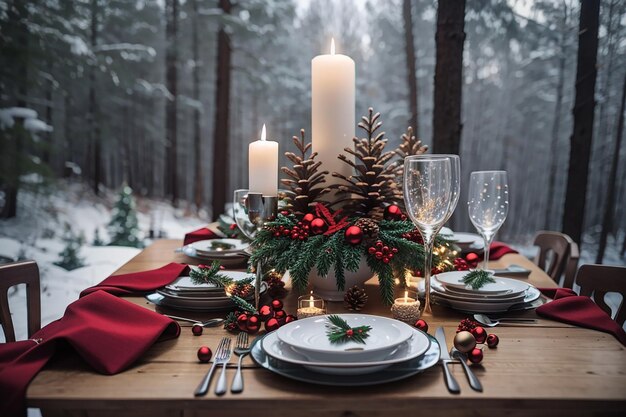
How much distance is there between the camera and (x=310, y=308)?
0.87 metres

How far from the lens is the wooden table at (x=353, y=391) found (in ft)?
1.87

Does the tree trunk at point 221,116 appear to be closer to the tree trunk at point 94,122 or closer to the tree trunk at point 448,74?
the tree trunk at point 94,122

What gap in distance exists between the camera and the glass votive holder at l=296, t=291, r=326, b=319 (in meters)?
0.86

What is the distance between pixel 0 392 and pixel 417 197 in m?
0.69

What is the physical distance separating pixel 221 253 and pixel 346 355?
86 centimetres

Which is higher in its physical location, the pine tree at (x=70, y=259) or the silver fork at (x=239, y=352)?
the silver fork at (x=239, y=352)

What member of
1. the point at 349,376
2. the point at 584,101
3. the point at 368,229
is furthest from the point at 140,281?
the point at 584,101

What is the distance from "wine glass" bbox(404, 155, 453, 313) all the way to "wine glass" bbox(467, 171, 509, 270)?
33 cm

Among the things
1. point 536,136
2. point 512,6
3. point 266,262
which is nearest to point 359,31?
point 512,6

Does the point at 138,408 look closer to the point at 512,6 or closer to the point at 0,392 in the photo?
the point at 0,392

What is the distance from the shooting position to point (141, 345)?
699mm

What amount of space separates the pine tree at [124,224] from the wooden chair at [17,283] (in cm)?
417

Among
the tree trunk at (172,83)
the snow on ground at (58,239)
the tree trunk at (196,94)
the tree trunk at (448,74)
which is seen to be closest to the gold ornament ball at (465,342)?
the tree trunk at (448,74)

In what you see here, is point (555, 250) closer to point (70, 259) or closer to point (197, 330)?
point (197, 330)
